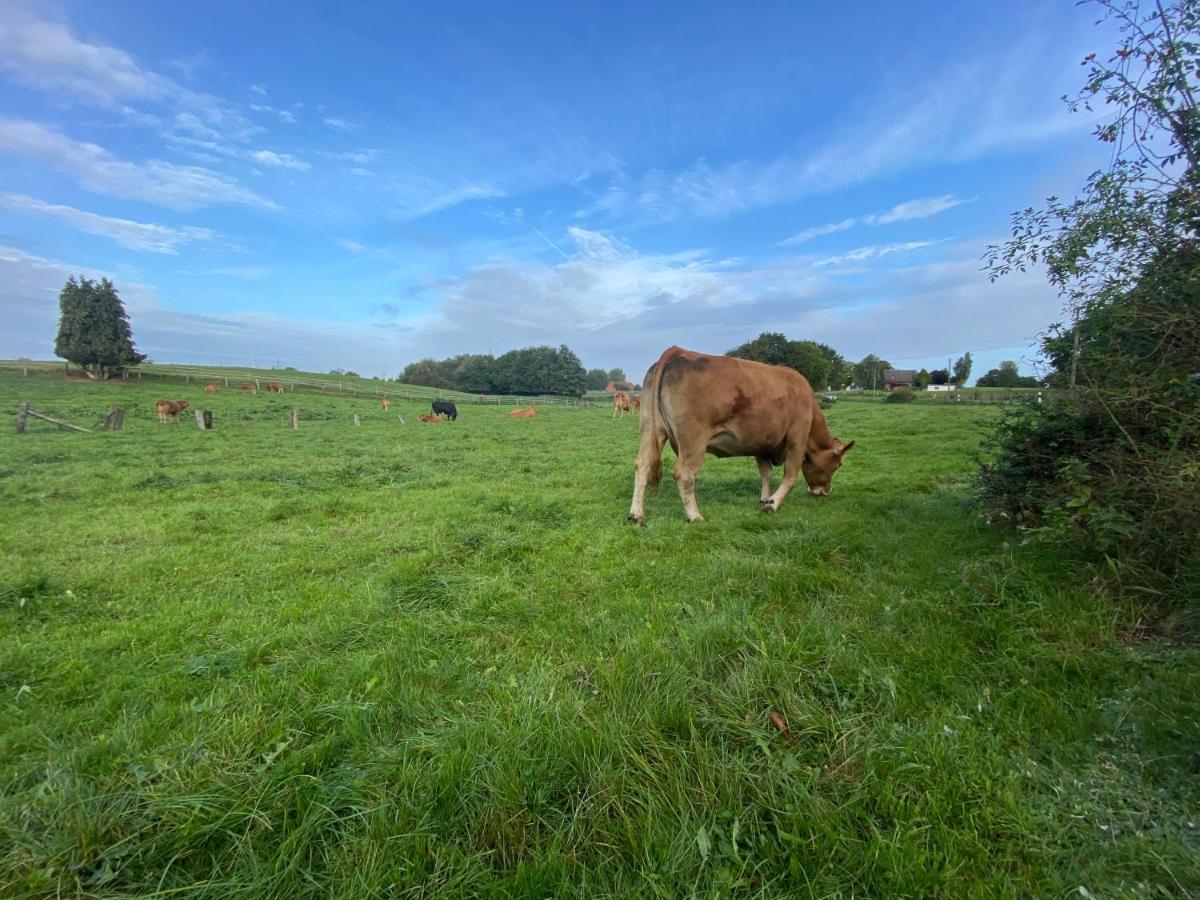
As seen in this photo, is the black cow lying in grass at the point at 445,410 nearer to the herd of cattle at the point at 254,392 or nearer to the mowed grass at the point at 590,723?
the herd of cattle at the point at 254,392

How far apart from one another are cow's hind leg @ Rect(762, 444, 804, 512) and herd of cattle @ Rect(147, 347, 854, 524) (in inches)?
0.6

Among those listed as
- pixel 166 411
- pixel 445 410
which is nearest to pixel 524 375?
pixel 445 410

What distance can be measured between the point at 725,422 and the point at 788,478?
1550 mm

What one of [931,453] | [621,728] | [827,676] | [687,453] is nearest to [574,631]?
[621,728]

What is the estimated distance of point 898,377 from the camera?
95000 millimetres

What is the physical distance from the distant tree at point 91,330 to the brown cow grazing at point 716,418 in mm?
59530

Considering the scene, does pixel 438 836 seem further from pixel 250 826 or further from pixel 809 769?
pixel 809 769

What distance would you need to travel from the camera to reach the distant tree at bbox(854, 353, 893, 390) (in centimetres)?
9550

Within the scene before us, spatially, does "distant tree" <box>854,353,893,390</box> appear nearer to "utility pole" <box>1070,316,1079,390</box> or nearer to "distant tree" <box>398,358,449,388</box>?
"distant tree" <box>398,358,449,388</box>

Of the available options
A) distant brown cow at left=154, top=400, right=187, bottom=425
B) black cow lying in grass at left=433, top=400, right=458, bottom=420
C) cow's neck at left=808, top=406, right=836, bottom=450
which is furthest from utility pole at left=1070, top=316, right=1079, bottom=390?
black cow lying in grass at left=433, top=400, right=458, bottom=420

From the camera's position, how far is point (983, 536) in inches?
209

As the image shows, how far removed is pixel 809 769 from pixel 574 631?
1860 mm

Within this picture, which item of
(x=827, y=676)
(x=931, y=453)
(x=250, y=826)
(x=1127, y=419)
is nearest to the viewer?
(x=250, y=826)

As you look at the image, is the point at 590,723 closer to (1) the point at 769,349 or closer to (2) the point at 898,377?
(1) the point at 769,349
